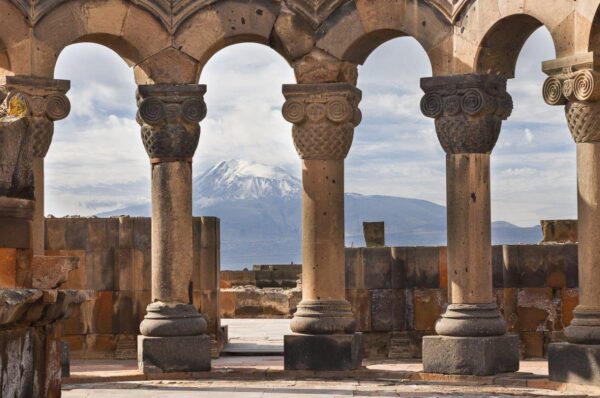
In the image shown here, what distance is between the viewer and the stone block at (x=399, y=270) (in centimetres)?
1816

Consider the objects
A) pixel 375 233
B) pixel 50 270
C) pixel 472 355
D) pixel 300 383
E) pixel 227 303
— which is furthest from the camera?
pixel 227 303

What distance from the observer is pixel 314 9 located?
16.4 m

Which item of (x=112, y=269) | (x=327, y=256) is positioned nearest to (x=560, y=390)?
(x=327, y=256)

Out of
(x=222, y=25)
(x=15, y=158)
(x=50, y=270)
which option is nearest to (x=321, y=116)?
(x=222, y=25)

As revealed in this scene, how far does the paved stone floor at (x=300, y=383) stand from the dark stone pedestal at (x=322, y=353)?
136 millimetres

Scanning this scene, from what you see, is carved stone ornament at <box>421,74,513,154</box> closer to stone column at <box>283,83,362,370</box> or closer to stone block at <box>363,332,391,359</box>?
stone column at <box>283,83,362,370</box>

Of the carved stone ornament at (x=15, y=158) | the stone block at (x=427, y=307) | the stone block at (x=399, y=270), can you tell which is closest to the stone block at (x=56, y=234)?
the stone block at (x=399, y=270)

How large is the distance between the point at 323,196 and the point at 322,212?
189mm

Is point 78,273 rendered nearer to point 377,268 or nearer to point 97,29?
point 97,29

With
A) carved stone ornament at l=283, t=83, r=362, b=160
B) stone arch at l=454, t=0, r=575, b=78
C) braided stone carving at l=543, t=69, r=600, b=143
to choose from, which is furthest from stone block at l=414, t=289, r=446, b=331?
braided stone carving at l=543, t=69, r=600, b=143

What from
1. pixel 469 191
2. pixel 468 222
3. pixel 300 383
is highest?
pixel 469 191

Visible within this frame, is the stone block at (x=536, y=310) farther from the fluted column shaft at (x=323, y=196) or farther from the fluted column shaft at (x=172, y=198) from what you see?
the fluted column shaft at (x=172, y=198)

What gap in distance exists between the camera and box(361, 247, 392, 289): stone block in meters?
18.2

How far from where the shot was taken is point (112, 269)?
60.6 ft
